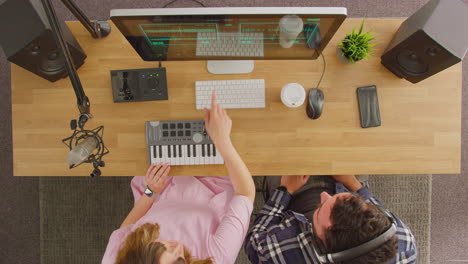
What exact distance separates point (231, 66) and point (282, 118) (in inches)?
13.7

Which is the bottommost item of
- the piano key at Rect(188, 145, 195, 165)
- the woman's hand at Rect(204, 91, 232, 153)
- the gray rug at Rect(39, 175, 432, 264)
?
the gray rug at Rect(39, 175, 432, 264)

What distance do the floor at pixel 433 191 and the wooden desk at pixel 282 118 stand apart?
2.65 feet

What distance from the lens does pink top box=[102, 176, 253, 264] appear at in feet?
4.41

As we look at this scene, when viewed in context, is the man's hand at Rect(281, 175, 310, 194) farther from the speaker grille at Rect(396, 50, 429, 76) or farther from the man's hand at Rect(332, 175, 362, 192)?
the speaker grille at Rect(396, 50, 429, 76)

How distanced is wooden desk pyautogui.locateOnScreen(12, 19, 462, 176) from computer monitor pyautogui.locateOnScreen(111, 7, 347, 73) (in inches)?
4.9

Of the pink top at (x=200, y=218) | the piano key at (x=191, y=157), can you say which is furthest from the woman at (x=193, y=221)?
the piano key at (x=191, y=157)

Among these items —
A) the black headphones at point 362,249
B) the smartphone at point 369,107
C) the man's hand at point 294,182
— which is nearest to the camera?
the black headphones at point 362,249

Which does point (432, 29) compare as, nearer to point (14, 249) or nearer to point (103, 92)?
point (103, 92)

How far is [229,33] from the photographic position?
1198mm

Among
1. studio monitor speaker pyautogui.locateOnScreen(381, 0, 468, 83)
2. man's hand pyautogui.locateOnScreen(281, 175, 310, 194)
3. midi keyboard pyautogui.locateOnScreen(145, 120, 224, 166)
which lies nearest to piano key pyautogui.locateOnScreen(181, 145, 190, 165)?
midi keyboard pyautogui.locateOnScreen(145, 120, 224, 166)

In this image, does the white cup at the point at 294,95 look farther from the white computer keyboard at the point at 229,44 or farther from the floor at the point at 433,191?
the floor at the point at 433,191

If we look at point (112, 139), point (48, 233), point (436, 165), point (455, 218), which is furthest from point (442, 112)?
point (48, 233)

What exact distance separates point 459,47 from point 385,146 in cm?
50

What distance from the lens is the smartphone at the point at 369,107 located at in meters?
1.46
